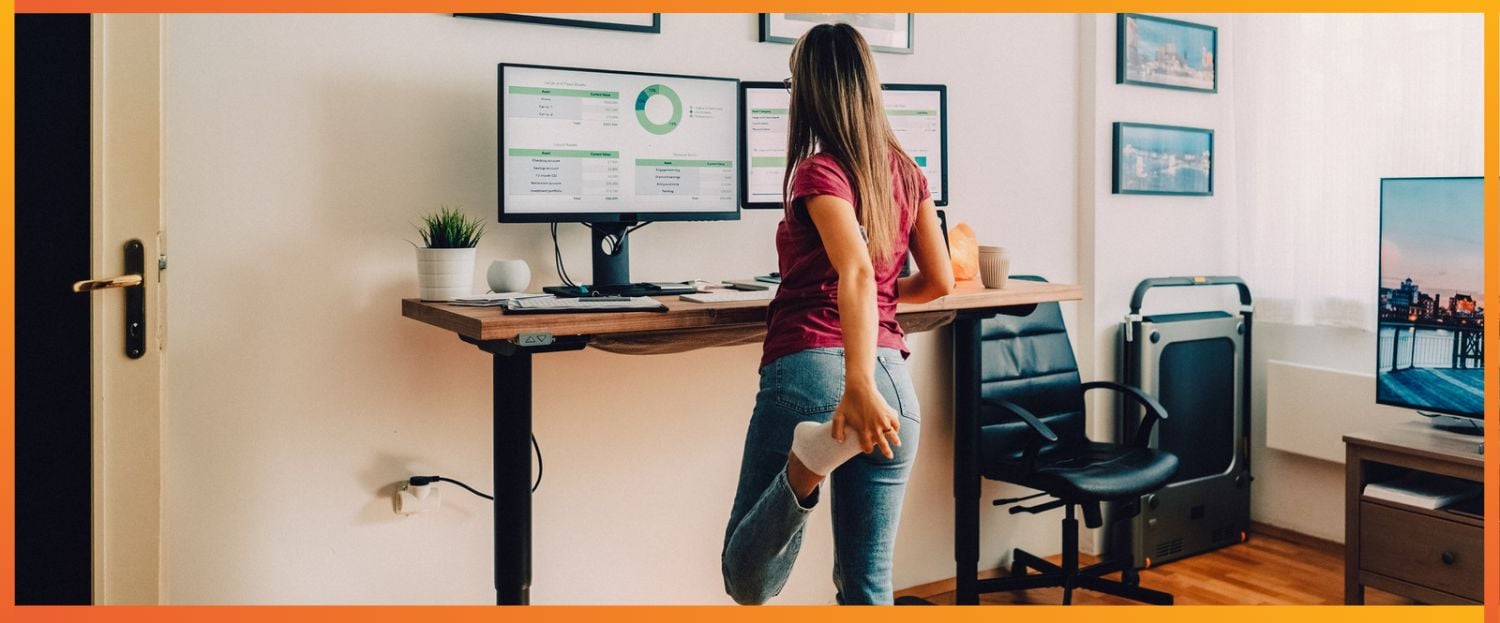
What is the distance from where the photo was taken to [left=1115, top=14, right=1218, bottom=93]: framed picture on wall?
341 cm

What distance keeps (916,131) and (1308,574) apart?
1798 millimetres

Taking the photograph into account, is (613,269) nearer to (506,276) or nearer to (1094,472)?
(506,276)

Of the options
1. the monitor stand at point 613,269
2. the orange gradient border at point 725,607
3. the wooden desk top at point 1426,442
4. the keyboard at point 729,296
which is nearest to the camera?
the orange gradient border at point 725,607

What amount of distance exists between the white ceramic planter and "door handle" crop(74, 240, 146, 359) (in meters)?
0.56

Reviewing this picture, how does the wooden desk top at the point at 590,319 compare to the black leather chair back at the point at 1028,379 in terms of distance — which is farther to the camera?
the black leather chair back at the point at 1028,379

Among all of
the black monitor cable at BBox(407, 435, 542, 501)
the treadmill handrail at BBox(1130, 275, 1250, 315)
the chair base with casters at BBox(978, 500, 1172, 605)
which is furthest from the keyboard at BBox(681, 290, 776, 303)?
the treadmill handrail at BBox(1130, 275, 1250, 315)

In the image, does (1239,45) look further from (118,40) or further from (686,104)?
(118,40)

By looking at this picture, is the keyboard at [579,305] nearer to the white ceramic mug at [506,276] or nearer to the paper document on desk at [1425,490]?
the white ceramic mug at [506,276]

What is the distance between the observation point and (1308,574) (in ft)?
11.0

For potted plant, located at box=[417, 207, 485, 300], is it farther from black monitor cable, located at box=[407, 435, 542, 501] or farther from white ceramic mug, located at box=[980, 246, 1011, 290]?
white ceramic mug, located at box=[980, 246, 1011, 290]

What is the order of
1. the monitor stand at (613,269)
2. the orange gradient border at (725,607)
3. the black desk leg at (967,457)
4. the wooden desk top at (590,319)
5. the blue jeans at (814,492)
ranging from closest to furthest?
1. the orange gradient border at (725,607)
2. the blue jeans at (814,492)
3. the wooden desk top at (590,319)
4. the monitor stand at (613,269)
5. the black desk leg at (967,457)

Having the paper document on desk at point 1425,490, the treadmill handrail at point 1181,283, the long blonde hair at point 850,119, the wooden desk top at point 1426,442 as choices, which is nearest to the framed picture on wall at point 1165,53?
the treadmill handrail at point 1181,283

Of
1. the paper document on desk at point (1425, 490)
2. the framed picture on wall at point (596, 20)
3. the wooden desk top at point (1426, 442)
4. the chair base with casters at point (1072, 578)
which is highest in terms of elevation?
the framed picture on wall at point (596, 20)

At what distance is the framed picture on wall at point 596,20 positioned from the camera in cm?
253
